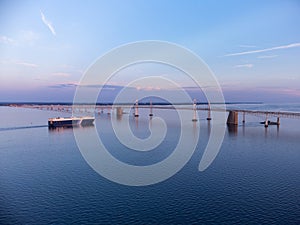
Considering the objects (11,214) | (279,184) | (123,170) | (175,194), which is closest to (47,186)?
(11,214)

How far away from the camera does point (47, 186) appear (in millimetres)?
23812

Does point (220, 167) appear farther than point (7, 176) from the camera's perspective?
Yes

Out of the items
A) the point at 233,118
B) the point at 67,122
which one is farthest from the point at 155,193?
the point at 233,118

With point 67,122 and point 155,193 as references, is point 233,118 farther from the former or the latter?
point 155,193

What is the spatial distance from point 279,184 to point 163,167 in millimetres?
12176

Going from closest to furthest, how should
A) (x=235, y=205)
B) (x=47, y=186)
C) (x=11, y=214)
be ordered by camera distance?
(x=11, y=214), (x=235, y=205), (x=47, y=186)

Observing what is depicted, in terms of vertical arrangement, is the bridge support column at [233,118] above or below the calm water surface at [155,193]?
above

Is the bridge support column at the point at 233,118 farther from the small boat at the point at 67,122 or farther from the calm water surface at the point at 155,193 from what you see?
the small boat at the point at 67,122

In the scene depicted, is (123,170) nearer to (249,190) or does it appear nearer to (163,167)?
(163,167)

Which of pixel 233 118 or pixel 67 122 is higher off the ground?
pixel 233 118

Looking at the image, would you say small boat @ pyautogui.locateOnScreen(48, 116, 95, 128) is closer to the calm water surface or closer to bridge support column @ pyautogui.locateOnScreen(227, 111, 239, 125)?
the calm water surface

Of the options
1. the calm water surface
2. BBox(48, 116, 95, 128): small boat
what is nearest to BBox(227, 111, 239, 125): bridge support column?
the calm water surface

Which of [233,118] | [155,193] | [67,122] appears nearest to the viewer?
[155,193]

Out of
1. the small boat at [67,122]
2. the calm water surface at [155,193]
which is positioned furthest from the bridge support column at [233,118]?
the small boat at [67,122]
